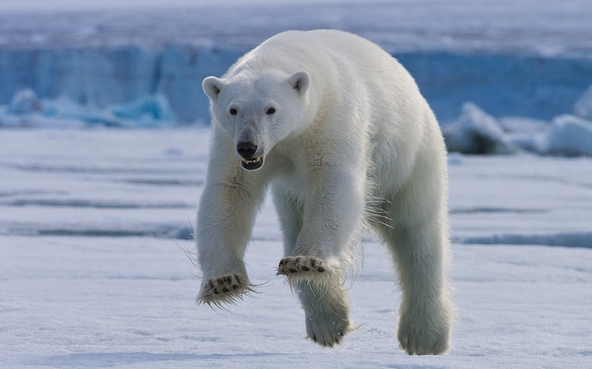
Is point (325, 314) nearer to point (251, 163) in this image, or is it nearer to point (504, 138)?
point (251, 163)

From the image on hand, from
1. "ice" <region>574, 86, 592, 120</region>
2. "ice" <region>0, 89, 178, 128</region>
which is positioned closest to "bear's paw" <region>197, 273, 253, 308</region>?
"ice" <region>574, 86, 592, 120</region>

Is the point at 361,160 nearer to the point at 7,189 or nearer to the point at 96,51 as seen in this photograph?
the point at 7,189

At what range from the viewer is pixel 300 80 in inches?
100

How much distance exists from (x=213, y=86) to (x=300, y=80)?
296mm

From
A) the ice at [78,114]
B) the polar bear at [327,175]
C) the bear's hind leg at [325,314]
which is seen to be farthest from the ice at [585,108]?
the bear's hind leg at [325,314]

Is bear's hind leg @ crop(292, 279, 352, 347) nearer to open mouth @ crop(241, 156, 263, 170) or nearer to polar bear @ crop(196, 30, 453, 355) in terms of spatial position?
polar bear @ crop(196, 30, 453, 355)

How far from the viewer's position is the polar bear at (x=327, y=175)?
2510mm

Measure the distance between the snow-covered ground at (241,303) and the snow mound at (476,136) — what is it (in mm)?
4239

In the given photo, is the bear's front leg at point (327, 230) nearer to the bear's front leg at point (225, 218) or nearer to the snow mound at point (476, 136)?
the bear's front leg at point (225, 218)

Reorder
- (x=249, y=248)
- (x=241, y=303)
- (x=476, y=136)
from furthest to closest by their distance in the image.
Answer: (x=476, y=136) → (x=249, y=248) → (x=241, y=303)

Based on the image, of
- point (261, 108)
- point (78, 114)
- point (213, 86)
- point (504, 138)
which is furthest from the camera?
point (78, 114)

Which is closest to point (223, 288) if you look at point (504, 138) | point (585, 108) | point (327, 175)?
point (327, 175)

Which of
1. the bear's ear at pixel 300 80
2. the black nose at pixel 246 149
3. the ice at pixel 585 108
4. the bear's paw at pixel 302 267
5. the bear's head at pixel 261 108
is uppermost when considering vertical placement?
the bear's ear at pixel 300 80

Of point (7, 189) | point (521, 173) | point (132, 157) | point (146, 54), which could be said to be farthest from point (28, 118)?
point (521, 173)
